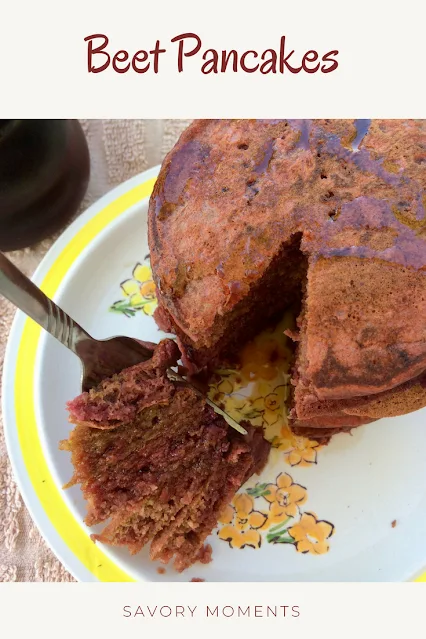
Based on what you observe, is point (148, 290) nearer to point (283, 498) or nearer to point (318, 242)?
point (318, 242)

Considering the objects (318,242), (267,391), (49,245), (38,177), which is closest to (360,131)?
(318,242)

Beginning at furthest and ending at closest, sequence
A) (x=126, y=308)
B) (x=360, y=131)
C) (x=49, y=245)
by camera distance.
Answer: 1. (x=49, y=245)
2. (x=126, y=308)
3. (x=360, y=131)

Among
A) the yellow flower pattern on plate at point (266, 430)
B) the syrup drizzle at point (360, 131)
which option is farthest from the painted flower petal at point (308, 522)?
the syrup drizzle at point (360, 131)

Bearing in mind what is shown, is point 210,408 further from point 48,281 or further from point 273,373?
point 48,281

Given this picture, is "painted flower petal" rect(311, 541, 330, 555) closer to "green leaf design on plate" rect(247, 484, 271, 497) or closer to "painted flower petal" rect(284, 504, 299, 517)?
"painted flower petal" rect(284, 504, 299, 517)

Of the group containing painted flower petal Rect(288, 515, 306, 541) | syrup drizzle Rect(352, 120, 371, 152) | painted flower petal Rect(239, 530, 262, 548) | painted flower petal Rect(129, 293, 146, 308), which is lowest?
painted flower petal Rect(239, 530, 262, 548)

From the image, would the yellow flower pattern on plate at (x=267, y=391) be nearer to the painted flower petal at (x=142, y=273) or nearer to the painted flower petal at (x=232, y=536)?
the painted flower petal at (x=232, y=536)

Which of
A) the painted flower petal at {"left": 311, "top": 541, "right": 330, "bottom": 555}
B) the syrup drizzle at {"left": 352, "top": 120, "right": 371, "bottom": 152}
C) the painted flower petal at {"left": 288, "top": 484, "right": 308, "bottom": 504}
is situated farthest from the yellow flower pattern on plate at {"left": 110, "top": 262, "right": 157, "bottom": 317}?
the painted flower petal at {"left": 311, "top": 541, "right": 330, "bottom": 555}
